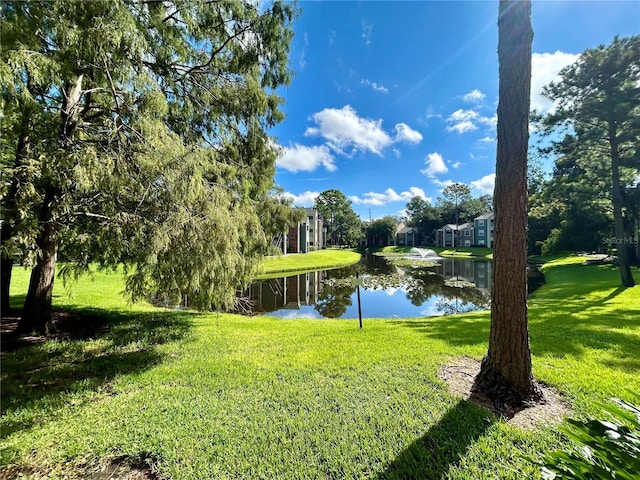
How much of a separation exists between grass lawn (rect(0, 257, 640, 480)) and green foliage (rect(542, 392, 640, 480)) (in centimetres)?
60

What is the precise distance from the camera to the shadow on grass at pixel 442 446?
6.73 feet

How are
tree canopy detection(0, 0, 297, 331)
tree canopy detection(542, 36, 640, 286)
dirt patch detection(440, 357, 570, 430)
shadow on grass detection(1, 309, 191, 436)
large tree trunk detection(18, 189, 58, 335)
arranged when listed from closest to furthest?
1. dirt patch detection(440, 357, 570, 430)
2. tree canopy detection(0, 0, 297, 331)
3. shadow on grass detection(1, 309, 191, 436)
4. large tree trunk detection(18, 189, 58, 335)
5. tree canopy detection(542, 36, 640, 286)

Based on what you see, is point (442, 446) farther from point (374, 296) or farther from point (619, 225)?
point (619, 225)

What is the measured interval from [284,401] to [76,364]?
11.7 ft

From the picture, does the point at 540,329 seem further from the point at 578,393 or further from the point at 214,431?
the point at 214,431

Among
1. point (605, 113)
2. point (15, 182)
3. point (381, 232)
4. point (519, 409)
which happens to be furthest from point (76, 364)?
point (381, 232)

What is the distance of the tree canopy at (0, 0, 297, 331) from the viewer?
295cm

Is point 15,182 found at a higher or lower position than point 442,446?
higher

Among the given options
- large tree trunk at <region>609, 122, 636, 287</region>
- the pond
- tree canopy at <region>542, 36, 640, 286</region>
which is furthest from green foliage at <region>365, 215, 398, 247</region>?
large tree trunk at <region>609, 122, 636, 287</region>

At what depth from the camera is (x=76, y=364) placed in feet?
13.8

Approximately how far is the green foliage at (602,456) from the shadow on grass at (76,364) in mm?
4416

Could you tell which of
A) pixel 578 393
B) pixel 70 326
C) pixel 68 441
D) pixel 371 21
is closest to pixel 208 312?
pixel 70 326

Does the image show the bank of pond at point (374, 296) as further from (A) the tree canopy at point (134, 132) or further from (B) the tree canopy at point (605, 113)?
(B) the tree canopy at point (605, 113)

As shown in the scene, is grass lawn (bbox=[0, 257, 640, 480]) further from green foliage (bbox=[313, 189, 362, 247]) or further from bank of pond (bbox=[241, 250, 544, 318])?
green foliage (bbox=[313, 189, 362, 247])
